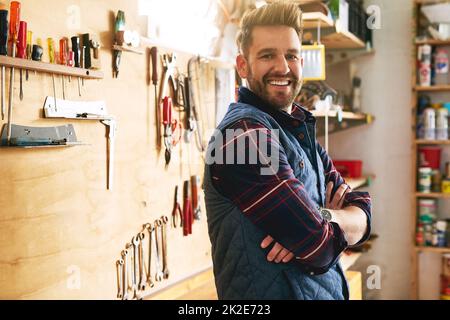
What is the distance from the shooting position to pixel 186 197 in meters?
1.89

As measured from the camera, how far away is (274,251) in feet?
3.15

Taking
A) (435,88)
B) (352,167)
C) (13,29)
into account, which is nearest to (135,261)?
(13,29)

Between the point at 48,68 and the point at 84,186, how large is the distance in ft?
1.12

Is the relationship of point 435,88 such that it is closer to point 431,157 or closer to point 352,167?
point 431,157

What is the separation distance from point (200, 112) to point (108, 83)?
1.77 ft

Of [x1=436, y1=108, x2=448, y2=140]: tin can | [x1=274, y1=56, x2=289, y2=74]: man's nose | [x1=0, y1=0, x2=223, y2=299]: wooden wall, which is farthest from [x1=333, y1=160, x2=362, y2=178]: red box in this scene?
[x1=274, y1=56, x2=289, y2=74]: man's nose

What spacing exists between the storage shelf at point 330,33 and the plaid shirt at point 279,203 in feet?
3.90

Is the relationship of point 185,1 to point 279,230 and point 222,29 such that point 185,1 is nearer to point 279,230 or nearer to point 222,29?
point 222,29

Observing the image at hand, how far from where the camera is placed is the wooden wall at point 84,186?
48.8 inches

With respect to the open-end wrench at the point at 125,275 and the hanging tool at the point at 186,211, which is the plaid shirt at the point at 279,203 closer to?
the open-end wrench at the point at 125,275

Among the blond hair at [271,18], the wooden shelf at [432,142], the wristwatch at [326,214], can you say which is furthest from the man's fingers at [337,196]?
the wooden shelf at [432,142]

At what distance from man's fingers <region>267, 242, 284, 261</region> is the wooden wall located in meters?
0.62

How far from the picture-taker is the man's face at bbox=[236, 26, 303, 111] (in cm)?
107

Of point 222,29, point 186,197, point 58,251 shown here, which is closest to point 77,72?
point 58,251
